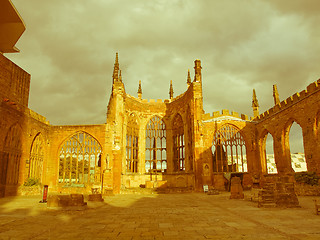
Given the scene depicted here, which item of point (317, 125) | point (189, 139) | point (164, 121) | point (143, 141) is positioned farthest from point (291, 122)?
point (143, 141)

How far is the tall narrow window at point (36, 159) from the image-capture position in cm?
2278

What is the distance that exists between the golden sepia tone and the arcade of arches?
9 centimetres

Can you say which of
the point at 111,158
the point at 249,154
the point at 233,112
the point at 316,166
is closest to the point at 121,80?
the point at 111,158

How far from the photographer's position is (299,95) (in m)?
20.9

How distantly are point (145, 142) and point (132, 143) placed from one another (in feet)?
7.54

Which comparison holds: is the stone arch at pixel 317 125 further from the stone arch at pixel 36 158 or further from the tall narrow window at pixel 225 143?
the stone arch at pixel 36 158

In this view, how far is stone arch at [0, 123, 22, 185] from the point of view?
18688 millimetres

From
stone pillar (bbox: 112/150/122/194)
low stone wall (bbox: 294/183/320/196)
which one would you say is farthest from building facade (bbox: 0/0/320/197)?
low stone wall (bbox: 294/183/320/196)

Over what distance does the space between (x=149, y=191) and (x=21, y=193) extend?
11.3m

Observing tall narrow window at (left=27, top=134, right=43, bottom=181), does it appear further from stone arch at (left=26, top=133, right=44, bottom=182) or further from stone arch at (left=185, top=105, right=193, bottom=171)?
stone arch at (left=185, top=105, right=193, bottom=171)

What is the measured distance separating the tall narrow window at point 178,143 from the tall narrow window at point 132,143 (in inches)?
195

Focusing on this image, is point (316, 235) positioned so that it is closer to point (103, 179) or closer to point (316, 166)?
point (316, 166)

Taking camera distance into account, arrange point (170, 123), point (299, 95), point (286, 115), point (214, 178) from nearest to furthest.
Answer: point (299, 95)
point (286, 115)
point (214, 178)
point (170, 123)

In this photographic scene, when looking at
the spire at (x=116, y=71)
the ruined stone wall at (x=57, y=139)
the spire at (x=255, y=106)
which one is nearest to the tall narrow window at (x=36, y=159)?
the ruined stone wall at (x=57, y=139)
